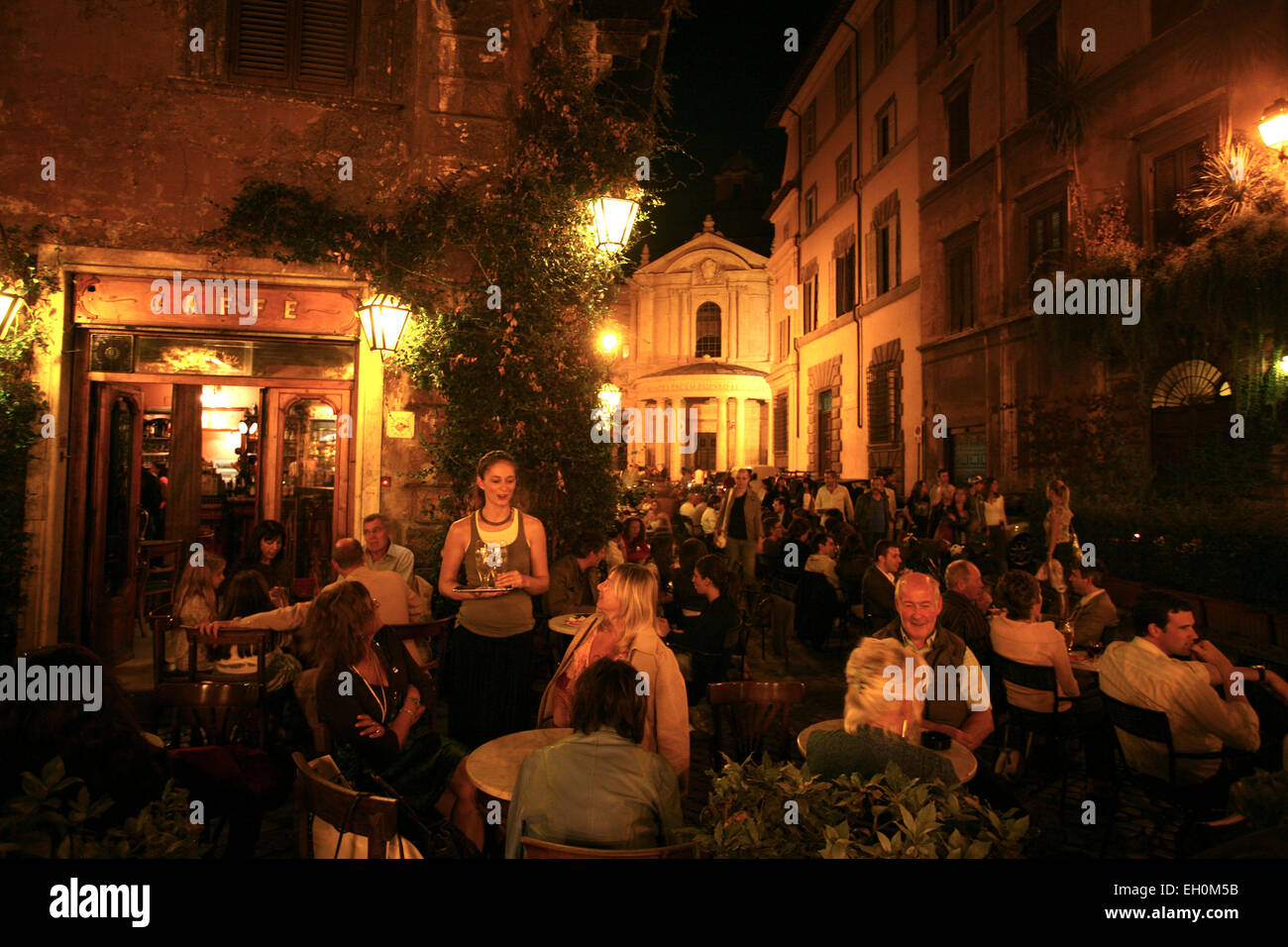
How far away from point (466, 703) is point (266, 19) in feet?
21.6

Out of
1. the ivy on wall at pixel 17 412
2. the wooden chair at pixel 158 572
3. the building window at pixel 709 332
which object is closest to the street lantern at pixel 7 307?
the ivy on wall at pixel 17 412

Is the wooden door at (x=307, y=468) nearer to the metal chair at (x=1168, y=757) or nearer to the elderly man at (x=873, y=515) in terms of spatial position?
the metal chair at (x=1168, y=757)

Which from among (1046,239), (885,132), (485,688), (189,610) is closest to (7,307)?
(189,610)

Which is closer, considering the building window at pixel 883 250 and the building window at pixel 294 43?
the building window at pixel 294 43

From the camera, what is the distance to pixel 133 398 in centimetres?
712

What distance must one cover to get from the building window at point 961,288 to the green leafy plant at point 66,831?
17495 millimetres

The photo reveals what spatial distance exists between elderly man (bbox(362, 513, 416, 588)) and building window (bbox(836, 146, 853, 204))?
71.5 ft

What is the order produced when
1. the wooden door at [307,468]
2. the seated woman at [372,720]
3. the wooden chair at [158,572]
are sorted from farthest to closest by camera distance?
the wooden chair at [158,572] → the wooden door at [307,468] → the seated woman at [372,720]

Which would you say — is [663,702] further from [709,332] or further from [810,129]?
[709,332]

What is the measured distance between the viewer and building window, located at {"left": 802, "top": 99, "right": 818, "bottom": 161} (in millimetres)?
27375

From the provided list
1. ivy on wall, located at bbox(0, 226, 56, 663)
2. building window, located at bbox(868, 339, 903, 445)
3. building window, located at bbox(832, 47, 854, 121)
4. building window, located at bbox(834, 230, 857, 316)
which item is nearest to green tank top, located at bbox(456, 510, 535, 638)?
ivy on wall, located at bbox(0, 226, 56, 663)

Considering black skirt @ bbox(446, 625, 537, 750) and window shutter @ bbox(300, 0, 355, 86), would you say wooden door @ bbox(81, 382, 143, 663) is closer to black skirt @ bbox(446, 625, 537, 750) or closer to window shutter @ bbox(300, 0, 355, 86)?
window shutter @ bbox(300, 0, 355, 86)

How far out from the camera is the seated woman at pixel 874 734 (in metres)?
2.54
